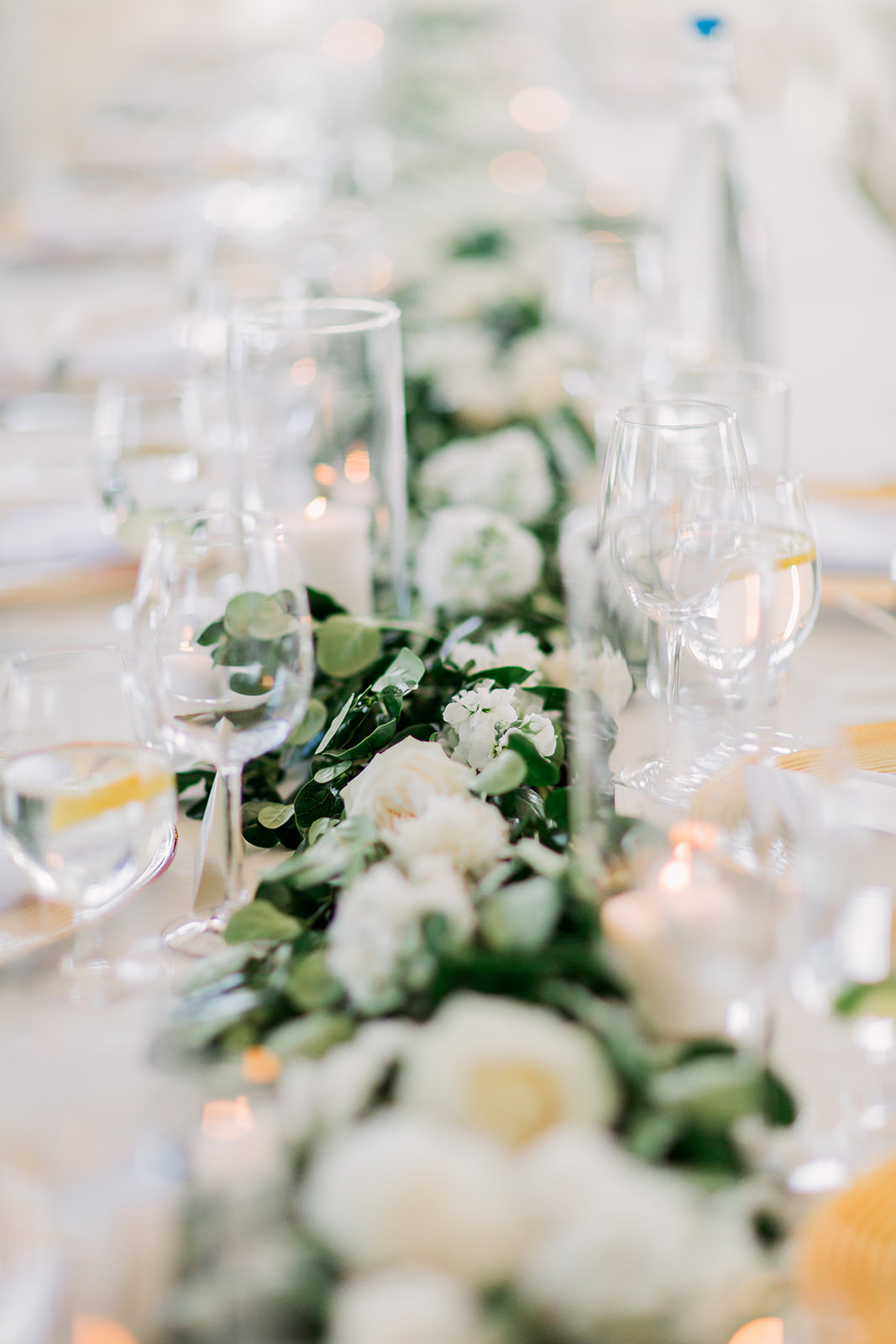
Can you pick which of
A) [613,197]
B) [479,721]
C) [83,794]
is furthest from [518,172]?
[83,794]

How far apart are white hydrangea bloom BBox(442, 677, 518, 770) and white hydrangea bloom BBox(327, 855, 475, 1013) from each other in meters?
0.15

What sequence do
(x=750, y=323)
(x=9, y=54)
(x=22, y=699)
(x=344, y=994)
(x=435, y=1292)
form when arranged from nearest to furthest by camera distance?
1. (x=435, y=1292)
2. (x=344, y=994)
3. (x=22, y=699)
4. (x=750, y=323)
5. (x=9, y=54)

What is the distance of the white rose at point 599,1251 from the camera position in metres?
0.34

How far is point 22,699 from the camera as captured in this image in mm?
582

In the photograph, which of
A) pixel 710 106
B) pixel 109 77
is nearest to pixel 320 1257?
pixel 710 106

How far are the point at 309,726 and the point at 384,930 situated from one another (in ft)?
0.87

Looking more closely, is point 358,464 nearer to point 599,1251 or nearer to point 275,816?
point 275,816

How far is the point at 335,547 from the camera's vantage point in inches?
33.7

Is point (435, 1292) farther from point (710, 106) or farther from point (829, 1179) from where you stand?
point (710, 106)

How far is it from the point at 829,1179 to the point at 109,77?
5729 mm

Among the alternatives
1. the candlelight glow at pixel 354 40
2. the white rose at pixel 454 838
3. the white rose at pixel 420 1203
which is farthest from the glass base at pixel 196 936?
the candlelight glow at pixel 354 40

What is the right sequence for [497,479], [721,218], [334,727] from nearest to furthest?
[334,727] < [497,479] < [721,218]

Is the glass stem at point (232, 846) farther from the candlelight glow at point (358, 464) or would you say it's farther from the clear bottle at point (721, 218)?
the clear bottle at point (721, 218)

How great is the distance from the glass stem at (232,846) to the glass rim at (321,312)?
0.33 m
